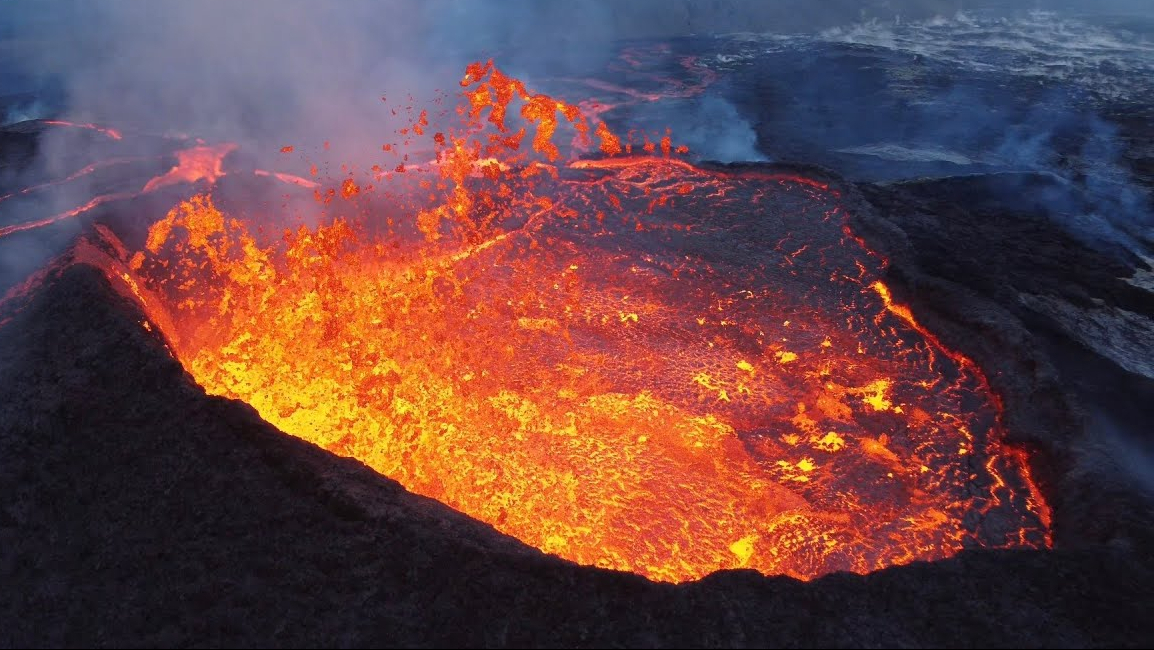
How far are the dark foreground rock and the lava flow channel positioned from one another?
1.81 feet

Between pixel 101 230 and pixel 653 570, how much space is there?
4.40 meters

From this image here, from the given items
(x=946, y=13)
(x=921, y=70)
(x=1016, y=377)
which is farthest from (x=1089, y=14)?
(x=1016, y=377)

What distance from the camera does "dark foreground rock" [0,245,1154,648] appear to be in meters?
1.97

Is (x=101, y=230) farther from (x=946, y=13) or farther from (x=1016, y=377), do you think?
(x=946, y=13)

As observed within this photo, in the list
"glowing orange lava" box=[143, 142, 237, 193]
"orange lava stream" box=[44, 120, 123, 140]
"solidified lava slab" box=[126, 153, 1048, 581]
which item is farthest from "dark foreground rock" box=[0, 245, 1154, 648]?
"orange lava stream" box=[44, 120, 123, 140]

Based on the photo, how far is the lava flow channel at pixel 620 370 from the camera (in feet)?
9.55

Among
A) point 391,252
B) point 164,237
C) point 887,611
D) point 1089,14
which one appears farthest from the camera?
point 1089,14

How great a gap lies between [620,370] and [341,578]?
2.06 meters

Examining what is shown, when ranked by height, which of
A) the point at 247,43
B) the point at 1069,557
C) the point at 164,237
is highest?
the point at 247,43

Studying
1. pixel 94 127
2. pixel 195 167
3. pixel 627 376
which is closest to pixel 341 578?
pixel 627 376

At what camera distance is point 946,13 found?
19.4 m

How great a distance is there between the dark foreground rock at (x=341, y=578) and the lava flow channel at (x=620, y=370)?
1.81 ft

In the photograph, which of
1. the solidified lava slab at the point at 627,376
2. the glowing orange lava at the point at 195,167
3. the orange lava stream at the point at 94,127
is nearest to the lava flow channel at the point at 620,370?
the solidified lava slab at the point at 627,376

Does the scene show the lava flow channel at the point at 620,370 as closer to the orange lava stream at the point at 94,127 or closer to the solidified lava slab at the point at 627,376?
the solidified lava slab at the point at 627,376
